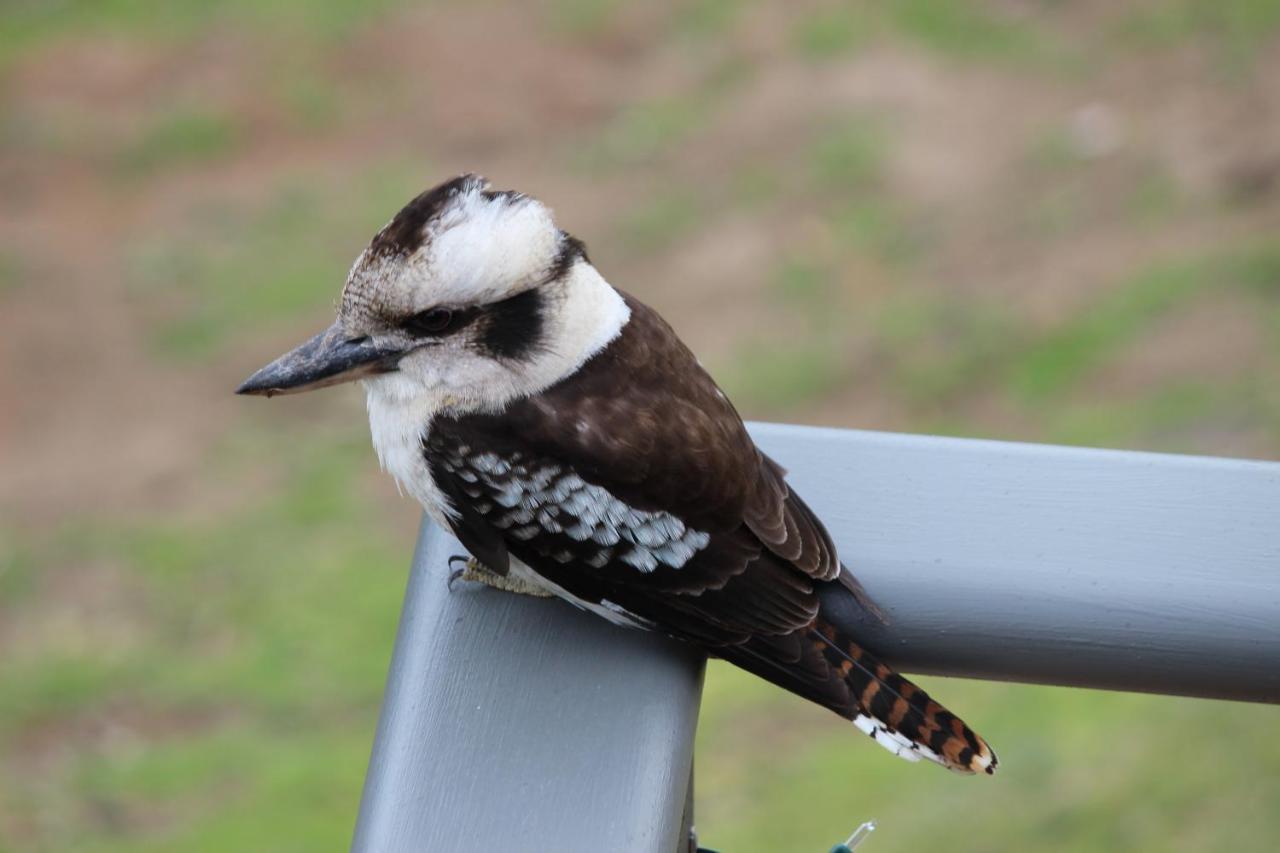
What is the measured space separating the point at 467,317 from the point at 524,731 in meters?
0.95

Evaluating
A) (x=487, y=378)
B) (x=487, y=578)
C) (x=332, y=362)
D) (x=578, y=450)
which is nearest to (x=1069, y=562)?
(x=487, y=578)

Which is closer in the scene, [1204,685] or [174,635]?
[1204,685]

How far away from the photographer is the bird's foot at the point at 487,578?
1.86m

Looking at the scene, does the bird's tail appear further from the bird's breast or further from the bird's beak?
the bird's beak

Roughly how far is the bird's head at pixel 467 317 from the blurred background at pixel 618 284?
241 centimetres

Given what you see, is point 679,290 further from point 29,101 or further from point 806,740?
point 29,101

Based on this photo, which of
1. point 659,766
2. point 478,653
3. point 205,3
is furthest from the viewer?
point 205,3

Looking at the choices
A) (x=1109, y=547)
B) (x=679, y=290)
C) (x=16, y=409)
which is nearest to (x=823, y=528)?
(x=1109, y=547)

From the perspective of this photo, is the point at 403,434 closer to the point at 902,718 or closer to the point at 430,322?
the point at 430,322

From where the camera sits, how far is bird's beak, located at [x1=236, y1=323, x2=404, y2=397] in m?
2.42

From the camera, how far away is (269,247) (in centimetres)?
940

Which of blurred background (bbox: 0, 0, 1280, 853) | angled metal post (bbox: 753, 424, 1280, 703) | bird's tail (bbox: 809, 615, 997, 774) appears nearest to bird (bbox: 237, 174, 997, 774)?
bird's tail (bbox: 809, 615, 997, 774)

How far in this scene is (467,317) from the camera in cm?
244

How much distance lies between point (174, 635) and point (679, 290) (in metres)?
3.23
